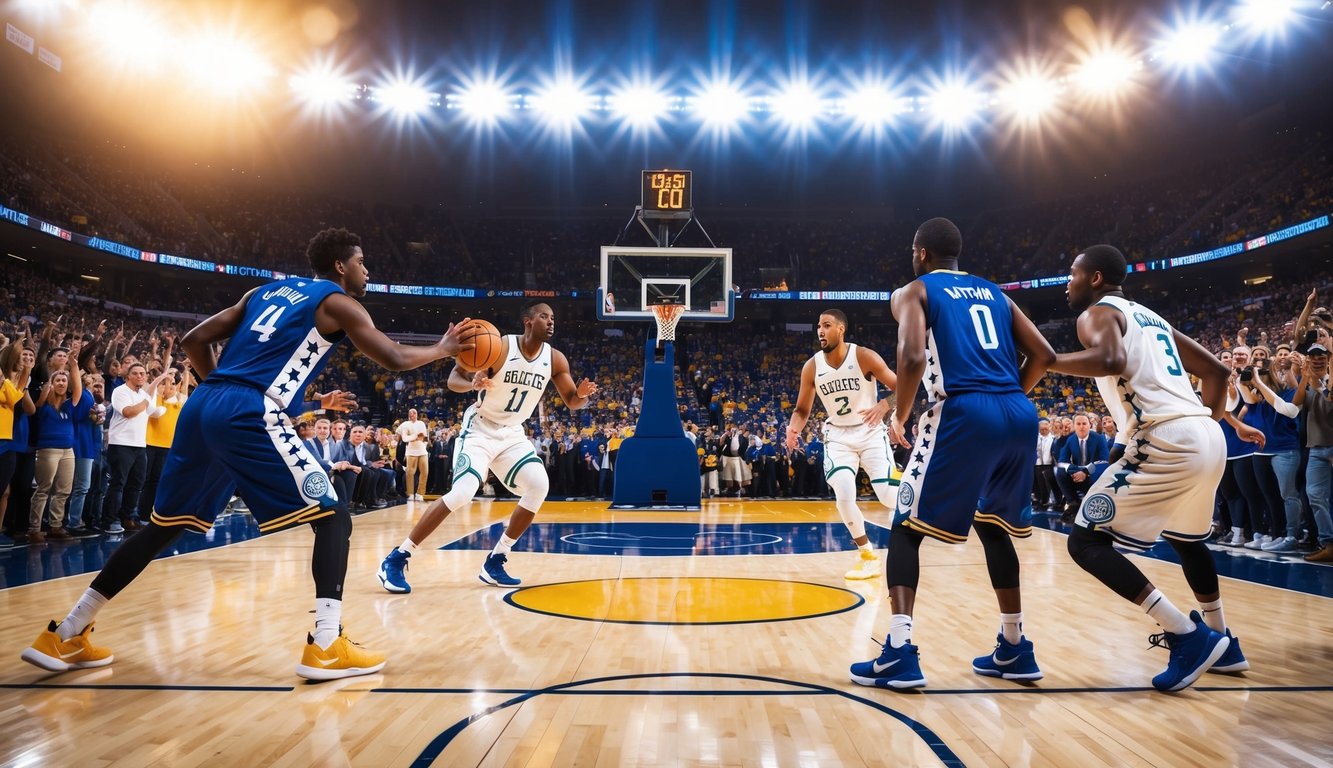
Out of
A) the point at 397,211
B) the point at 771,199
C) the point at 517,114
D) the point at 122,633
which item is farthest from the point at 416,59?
the point at 122,633

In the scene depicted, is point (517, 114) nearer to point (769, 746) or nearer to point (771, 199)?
point (771, 199)

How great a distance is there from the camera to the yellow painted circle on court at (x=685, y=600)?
5.32m

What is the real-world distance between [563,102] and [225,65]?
1040 centimetres

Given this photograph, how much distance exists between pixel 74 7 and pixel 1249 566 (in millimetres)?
27230

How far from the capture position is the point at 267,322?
386 centimetres

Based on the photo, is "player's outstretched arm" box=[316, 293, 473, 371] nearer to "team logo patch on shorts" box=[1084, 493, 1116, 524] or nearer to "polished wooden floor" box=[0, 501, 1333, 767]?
"polished wooden floor" box=[0, 501, 1333, 767]

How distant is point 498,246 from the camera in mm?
34969

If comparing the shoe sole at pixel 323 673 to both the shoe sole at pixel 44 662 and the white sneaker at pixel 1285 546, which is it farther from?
the white sneaker at pixel 1285 546

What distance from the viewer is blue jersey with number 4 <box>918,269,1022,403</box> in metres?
3.74

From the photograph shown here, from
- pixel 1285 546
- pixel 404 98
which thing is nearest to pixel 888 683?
pixel 1285 546

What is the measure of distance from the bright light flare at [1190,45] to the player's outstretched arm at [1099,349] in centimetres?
2375

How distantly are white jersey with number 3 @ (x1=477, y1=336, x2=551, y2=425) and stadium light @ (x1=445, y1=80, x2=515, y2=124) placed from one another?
23.1 m

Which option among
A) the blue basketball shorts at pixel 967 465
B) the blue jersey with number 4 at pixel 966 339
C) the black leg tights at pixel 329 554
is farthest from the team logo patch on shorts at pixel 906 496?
the black leg tights at pixel 329 554

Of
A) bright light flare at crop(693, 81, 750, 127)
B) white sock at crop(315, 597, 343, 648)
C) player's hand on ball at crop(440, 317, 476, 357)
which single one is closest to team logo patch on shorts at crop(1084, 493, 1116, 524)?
player's hand on ball at crop(440, 317, 476, 357)
